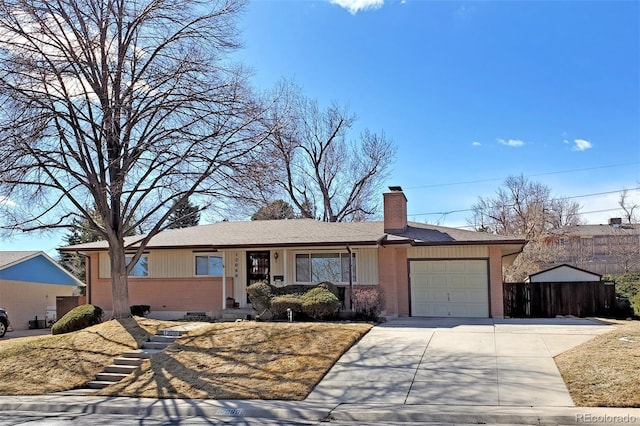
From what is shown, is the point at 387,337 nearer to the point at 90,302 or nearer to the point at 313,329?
the point at 313,329

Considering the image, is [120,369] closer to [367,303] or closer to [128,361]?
[128,361]

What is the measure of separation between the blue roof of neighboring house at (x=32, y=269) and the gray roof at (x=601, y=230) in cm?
3878

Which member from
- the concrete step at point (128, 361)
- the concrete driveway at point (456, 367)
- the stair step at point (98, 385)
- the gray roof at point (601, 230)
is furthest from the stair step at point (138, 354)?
the gray roof at point (601, 230)

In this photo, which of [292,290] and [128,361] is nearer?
[128,361]

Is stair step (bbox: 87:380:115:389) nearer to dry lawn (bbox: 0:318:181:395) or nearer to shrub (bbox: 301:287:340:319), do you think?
dry lawn (bbox: 0:318:181:395)

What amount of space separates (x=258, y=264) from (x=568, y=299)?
1231 cm

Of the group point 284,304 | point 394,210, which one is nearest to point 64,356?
point 284,304

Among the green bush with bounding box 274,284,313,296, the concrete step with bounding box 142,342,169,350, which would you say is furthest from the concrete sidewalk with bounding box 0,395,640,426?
the green bush with bounding box 274,284,313,296

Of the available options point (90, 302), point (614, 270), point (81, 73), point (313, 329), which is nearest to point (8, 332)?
point (90, 302)

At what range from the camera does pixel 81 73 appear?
15.9 meters

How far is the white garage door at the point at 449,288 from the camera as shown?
65.3 ft

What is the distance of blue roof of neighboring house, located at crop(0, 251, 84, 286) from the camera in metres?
28.5

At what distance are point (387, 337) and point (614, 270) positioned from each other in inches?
1762

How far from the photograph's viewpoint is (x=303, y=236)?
20469mm
